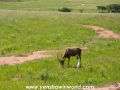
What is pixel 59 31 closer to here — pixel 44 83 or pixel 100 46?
pixel 100 46

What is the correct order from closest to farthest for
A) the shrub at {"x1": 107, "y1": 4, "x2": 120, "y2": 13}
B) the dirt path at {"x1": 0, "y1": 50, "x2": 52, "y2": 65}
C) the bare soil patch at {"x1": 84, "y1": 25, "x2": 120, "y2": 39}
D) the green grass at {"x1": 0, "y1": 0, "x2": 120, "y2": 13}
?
the dirt path at {"x1": 0, "y1": 50, "x2": 52, "y2": 65} → the bare soil patch at {"x1": 84, "y1": 25, "x2": 120, "y2": 39} → the shrub at {"x1": 107, "y1": 4, "x2": 120, "y2": 13} → the green grass at {"x1": 0, "y1": 0, "x2": 120, "y2": 13}

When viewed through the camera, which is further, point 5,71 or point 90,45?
point 90,45

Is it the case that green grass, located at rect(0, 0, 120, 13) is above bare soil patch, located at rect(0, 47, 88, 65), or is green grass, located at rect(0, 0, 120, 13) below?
above

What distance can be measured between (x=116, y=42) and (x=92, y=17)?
880 inches

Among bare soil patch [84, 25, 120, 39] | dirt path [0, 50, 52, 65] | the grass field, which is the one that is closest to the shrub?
the grass field

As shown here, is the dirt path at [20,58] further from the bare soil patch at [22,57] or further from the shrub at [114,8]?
the shrub at [114,8]

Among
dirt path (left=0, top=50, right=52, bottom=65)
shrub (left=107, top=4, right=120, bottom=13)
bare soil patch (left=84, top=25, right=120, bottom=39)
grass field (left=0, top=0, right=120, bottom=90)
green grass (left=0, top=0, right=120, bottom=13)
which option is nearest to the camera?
grass field (left=0, top=0, right=120, bottom=90)

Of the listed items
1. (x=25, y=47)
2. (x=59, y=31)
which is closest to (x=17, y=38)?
(x=25, y=47)

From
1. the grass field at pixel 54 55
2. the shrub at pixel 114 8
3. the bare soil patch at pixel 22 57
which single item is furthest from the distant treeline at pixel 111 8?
the bare soil patch at pixel 22 57

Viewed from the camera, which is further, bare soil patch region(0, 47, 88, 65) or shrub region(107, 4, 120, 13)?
shrub region(107, 4, 120, 13)

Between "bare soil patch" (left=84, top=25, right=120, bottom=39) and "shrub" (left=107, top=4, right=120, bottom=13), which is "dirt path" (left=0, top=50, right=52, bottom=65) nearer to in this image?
"bare soil patch" (left=84, top=25, right=120, bottom=39)

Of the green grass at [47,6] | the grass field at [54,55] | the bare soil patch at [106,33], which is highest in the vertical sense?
the green grass at [47,6]

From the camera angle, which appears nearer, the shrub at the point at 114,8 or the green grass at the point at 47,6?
the shrub at the point at 114,8

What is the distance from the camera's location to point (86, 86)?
1628 centimetres
